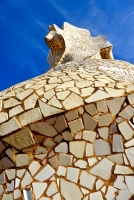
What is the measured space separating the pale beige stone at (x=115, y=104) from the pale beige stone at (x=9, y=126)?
127 centimetres

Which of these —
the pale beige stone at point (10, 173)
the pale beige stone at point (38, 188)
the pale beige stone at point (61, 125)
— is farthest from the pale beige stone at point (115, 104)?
the pale beige stone at point (10, 173)

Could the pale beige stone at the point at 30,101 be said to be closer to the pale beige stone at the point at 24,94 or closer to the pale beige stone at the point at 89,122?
the pale beige stone at the point at 24,94

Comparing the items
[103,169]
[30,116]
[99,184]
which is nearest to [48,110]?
[30,116]

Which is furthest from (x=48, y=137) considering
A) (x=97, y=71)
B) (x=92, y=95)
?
(x=97, y=71)

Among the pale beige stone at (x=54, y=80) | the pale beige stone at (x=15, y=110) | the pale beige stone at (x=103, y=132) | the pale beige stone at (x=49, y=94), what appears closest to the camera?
the pale beige stone at (x=103, y=132)

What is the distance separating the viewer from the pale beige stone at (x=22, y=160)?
11.7 ft

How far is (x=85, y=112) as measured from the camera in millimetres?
3697

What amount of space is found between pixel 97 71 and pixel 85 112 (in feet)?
4.38

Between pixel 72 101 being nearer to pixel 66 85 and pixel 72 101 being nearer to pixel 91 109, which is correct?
pixel 91 109

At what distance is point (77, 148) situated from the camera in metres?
3.55

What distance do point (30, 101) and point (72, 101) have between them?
603 millimetres

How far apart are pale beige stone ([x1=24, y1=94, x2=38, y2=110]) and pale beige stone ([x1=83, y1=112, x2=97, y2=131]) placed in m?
0.75

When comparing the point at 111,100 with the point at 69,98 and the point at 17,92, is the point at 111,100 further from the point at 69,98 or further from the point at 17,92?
the point at 17,92

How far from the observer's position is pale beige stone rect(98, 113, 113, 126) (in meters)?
3.65
